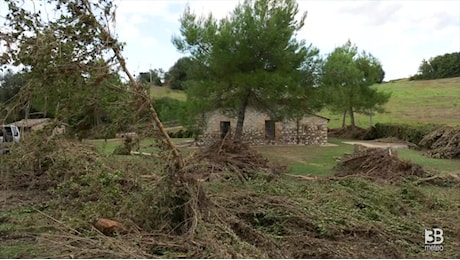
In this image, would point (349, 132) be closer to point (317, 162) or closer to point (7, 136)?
point (317, 162)

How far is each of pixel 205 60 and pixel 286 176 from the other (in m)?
9.38

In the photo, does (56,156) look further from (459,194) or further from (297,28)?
(297,28)

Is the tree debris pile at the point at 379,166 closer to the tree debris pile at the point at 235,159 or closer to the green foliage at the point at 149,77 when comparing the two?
the tree debris pile at the point at 235,159

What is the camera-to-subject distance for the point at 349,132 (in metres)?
36.5

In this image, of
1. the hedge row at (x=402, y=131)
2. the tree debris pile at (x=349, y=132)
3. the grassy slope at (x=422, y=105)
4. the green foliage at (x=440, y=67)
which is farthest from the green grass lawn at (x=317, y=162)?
the green foliage at (x=440, y=67)

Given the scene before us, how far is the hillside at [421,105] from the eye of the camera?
3541 centimetres

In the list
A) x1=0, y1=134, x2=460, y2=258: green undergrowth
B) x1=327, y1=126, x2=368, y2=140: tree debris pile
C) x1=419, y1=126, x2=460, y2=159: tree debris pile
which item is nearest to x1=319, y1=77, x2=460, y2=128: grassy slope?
x1=327, y1=126, x2=368, y2=140: tree debris pile

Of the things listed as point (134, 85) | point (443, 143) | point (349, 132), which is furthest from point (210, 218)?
point (349, 132)

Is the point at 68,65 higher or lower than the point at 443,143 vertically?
higher

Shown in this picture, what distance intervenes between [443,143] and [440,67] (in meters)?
41.0

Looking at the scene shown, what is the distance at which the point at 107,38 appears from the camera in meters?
6.00

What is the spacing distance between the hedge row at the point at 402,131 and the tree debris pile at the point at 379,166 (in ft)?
41.1

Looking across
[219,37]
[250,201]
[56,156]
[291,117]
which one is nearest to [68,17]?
[250,201]

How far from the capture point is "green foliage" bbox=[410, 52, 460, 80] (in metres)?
55.1
